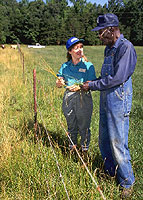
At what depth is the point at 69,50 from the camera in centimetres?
249

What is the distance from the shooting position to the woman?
2.44 meters

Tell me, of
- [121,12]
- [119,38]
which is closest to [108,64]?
[119,38]

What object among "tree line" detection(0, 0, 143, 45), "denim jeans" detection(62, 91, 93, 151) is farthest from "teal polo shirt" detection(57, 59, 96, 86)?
"tree line" detection(0, 0, 143, 45)

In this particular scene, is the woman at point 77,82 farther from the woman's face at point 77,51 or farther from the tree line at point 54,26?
the tree line at point 54,26

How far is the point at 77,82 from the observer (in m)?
2.49

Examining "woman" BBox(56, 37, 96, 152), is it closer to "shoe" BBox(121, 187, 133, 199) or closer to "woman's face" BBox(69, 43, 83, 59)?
"woman's face" BBox(69, 43, 83, 59)

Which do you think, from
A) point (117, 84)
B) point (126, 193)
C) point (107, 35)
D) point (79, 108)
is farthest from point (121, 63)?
point (126, 193)

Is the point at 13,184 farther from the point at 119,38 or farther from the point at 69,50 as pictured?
the point at 119,38

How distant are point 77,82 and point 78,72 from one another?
0.14 meters

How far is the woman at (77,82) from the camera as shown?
2439 mm

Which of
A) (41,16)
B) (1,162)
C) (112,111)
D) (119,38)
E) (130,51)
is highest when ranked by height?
(41,16)

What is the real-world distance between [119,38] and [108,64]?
0.28m

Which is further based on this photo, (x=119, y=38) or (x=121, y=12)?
(x=121, y=12)

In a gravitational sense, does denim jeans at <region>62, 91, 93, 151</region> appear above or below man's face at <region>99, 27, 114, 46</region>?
below
